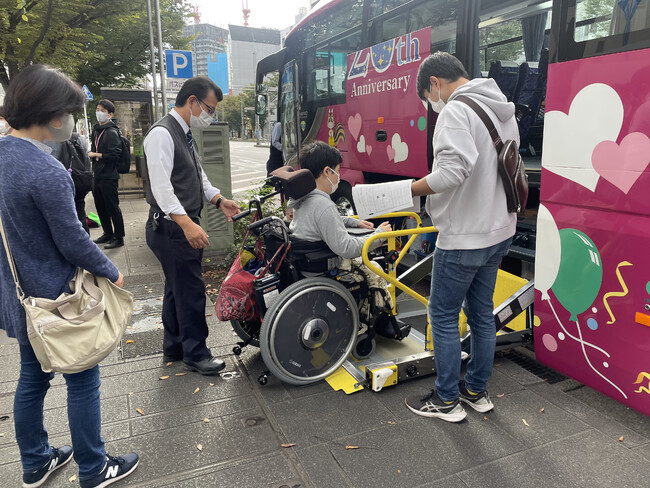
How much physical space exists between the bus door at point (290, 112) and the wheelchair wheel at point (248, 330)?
4328mm

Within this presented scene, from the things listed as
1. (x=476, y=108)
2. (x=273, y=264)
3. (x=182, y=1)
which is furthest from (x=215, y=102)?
(x=182, y=1)

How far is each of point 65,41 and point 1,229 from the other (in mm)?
13153

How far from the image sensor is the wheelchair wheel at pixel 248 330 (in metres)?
3.54

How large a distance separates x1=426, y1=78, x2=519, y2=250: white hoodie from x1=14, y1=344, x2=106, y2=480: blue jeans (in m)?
1.85

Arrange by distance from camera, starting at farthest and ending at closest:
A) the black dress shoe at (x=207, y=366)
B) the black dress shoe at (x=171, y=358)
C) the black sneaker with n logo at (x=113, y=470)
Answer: the black dress shoe at (x=171, y=358) → the black dress shoe at (x=207, y=366) → the black sneaker with n logo at (x=113, y=470)

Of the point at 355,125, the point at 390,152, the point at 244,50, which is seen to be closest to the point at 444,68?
the point at 390,152

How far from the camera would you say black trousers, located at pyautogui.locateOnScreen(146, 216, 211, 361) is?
3318 millimetres

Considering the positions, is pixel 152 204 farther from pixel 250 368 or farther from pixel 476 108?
pixel 476 108

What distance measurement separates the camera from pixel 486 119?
255cm

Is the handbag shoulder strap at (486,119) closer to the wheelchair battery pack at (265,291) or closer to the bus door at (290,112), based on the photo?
the wheelchair battery pack at (265,291)

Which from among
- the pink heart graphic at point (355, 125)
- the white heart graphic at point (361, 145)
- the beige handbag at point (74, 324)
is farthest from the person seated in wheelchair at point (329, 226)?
the pink heart graphic at point (355, 125)

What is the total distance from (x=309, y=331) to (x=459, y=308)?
0.94 metres

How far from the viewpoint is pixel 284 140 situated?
8.72 m

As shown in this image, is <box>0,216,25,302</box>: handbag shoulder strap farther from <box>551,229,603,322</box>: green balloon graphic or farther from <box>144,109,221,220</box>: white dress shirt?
<box>551,229,603,322</box>: green balloon graphic
